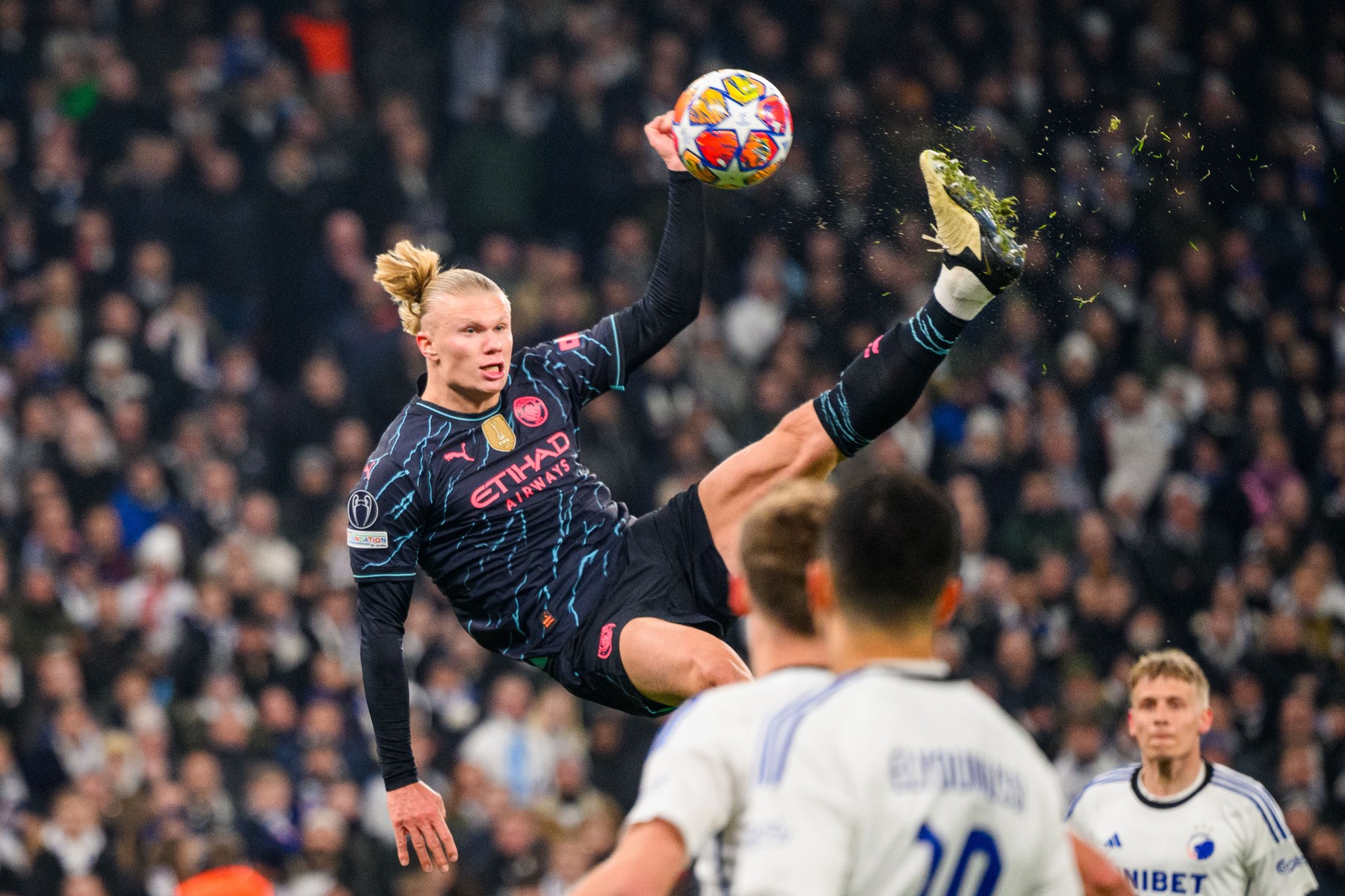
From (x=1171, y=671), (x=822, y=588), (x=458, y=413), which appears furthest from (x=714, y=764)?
(x=1171, y=671)

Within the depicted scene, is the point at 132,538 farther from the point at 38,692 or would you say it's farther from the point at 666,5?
the point at 666,5

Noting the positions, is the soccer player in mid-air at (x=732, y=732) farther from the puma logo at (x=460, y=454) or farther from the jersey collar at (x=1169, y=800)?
the jersey collar at (x=1169, y=800)

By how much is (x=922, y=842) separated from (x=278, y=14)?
13641 millimetres

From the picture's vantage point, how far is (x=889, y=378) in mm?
5508

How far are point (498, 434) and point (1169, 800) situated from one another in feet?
11.0

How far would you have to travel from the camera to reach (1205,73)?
573 inches

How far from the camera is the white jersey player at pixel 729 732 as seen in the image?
3129 millimetres

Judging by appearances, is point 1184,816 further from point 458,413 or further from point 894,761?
point 894,761

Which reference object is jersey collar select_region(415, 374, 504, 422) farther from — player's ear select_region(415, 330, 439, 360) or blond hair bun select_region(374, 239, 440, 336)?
blond hair bun select_region(374, 239, 440, 336)

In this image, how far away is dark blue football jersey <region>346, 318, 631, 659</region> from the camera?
5820 millimetres

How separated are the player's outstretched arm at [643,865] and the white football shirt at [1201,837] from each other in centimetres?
440

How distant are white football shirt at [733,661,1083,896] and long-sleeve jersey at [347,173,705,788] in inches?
116

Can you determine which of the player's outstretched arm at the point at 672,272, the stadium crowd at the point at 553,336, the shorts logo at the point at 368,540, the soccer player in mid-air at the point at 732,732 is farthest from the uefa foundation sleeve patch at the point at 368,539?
the stadium crowd at the point at 553,336

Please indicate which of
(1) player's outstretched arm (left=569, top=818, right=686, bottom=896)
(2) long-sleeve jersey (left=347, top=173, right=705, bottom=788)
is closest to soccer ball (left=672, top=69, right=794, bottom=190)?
(2) long-sleeve jersey (left=347, top=173, right=705, bottom=788)
